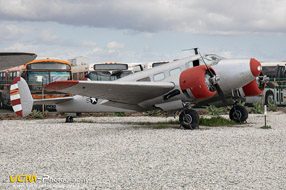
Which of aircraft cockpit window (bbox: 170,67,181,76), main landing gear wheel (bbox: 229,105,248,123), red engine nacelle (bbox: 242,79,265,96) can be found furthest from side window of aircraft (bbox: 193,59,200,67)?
main landing gear wheel (bbox: 229,105,248,123)

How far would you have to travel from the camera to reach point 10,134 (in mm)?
11688

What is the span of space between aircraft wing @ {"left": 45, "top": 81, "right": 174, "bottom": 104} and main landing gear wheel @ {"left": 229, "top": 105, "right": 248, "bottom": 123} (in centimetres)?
362

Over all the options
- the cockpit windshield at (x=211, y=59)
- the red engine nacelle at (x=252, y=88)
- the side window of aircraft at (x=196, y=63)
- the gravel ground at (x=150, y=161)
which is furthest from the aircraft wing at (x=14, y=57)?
the red engine nacelle at (x=252, y=88)

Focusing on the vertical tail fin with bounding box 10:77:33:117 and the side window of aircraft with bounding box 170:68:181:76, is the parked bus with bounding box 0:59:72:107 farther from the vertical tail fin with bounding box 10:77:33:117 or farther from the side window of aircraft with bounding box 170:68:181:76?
the side window of aircraft with bounding box 170:68:181:76

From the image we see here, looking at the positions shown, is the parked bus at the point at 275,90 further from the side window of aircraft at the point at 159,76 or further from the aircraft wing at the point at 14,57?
the aircraft wing at the point at 14,57


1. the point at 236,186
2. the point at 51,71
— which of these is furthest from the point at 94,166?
the point at 51,71

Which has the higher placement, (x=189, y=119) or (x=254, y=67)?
(x=254, y=67)

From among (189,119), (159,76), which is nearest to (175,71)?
(159,76)

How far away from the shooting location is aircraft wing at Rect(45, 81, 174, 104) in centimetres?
1049

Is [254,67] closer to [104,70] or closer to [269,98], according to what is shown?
[269,98]

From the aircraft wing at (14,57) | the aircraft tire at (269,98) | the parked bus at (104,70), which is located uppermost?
the parked bus at (104,70)

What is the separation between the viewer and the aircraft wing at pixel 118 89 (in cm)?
1049

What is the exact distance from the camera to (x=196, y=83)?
11.2m

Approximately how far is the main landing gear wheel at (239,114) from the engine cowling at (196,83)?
2.92 m
